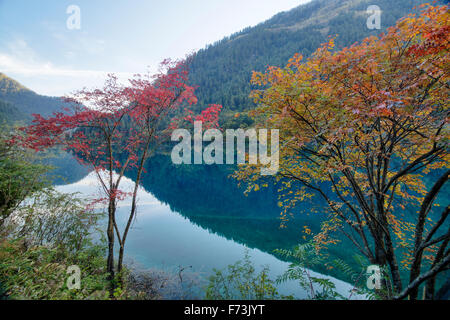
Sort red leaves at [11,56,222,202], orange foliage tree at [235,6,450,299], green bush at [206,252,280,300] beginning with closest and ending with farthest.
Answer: orange foliage tree at [235,6,450,299] → green bush at [206,252,280,300] → red leaves at [11,56,222,202]

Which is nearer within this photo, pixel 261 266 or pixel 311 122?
pixel 311 122

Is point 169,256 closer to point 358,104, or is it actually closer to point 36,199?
point 36,199

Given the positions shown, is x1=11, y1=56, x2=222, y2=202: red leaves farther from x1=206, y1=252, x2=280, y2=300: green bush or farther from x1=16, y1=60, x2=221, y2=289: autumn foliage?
x1=206, y1=252, x2=280, y2=300: green bush

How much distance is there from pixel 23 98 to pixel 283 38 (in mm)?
172672

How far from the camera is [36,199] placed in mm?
5781

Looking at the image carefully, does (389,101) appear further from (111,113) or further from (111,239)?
(111,239)

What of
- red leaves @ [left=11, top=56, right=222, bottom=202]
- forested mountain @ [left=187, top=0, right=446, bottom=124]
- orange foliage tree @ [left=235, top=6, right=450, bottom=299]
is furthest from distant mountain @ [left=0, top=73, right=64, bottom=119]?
orange foliage tree @ [left=235, top=6, right=450, bottom=299]

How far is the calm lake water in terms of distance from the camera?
7559 millimetres

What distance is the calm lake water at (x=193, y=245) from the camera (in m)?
7.56

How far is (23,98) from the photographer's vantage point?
411ft

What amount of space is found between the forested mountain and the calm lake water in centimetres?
6564
